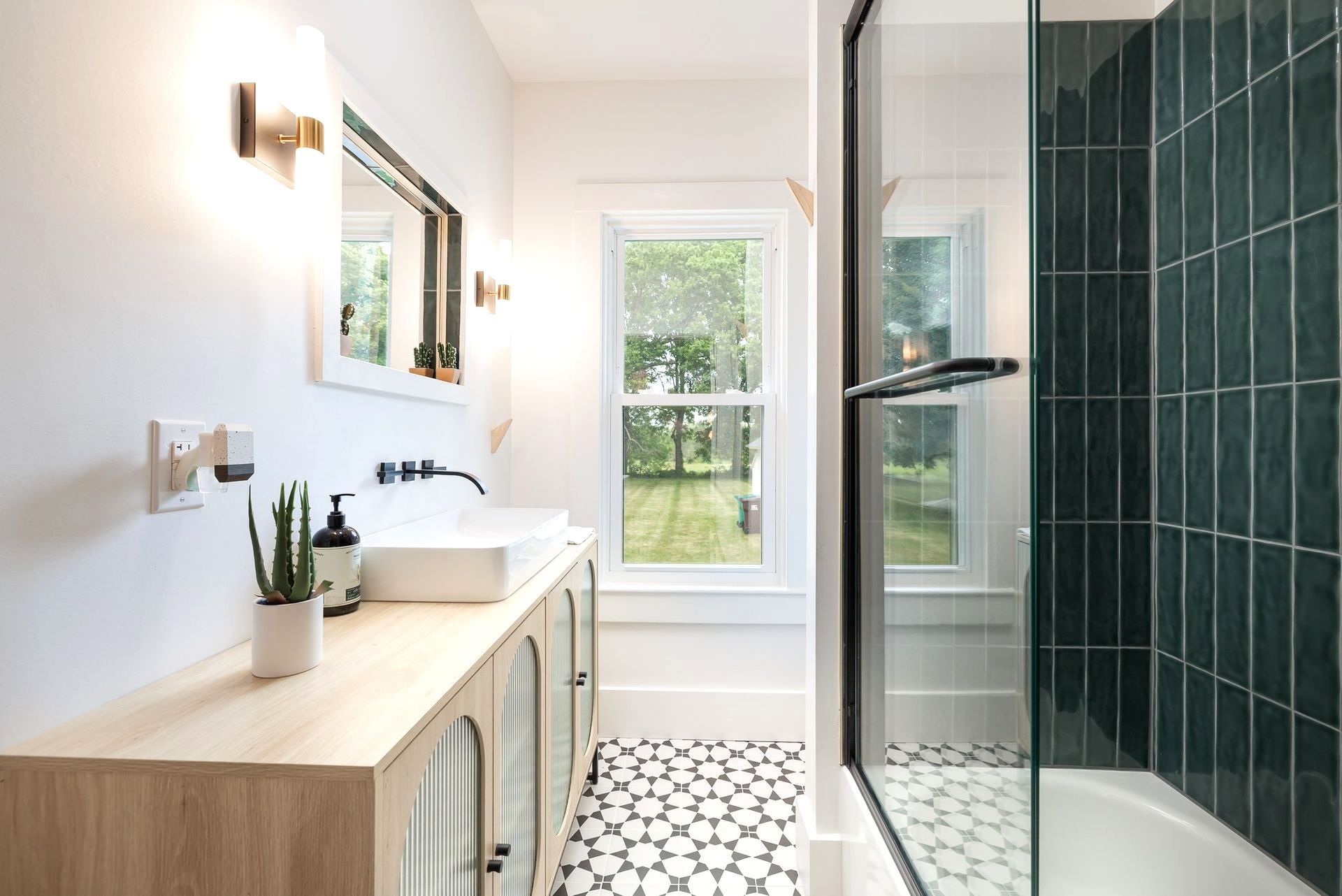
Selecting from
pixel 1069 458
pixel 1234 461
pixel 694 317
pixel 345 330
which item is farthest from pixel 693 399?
pixel 1234 461

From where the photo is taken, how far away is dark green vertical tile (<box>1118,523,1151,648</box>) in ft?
5.47

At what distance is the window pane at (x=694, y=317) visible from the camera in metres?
2.60

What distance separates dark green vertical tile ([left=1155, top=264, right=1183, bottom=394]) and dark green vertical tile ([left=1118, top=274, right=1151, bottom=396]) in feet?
0.06

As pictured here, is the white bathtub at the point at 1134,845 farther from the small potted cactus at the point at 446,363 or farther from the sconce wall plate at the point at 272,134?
the sconce wall plate at the point at 272,134

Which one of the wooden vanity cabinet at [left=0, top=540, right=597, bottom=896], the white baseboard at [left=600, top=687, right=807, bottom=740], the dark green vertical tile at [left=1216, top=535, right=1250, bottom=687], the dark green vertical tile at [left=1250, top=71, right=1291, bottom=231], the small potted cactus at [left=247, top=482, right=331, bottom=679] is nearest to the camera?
the wooden vanity cabinet at [left=0, top=540, right=597, bottom=896]

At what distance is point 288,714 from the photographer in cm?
75

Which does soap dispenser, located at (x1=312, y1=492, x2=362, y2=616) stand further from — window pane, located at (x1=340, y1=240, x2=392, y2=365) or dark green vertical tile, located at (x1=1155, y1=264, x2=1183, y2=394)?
dark green vertical tile, located at (x1=1155, y1=264, x2=1183, y2=394)

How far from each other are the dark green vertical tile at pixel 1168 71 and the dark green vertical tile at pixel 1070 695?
136cm

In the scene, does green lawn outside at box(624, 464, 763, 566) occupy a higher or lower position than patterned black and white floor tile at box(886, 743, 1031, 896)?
higher

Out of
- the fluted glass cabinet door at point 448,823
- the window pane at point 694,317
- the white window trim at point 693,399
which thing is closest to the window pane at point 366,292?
the fluted glass cabinet door at point 448,823

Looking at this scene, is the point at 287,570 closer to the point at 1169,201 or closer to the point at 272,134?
the point at 272,134

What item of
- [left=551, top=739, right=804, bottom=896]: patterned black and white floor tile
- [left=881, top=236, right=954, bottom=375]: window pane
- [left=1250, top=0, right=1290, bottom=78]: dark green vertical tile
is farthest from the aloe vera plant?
[left=1250, top=0, right=1290, bottom=78]: dark green vertical tile

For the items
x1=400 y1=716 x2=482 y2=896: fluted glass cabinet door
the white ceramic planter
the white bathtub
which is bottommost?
the white bathtub

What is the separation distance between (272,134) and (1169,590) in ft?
7.25
